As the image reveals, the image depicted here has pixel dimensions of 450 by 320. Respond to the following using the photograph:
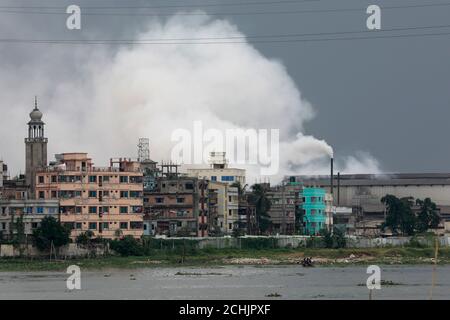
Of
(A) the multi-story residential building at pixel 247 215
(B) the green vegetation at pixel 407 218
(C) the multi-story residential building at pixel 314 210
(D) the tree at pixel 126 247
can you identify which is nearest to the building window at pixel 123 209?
(D) the tree at pixel 126 247

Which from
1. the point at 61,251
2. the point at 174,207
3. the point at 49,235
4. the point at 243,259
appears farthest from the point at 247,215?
the point at 49,235

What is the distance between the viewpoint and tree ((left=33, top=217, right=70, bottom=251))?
12369 centimetres

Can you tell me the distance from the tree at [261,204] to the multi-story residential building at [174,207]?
540 inches

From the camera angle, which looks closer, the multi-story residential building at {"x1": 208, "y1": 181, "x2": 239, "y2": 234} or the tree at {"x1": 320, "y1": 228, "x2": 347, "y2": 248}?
the tree at {"x1": 320, "y1": 228, "x2": 347, "y2": 248}

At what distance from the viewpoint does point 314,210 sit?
165625 mm

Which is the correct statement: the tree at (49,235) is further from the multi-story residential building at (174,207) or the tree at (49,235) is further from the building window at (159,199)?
the building window at (159,199)

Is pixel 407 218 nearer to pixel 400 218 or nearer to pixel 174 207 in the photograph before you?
pixel 400 218

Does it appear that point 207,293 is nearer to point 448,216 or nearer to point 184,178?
point 184,178

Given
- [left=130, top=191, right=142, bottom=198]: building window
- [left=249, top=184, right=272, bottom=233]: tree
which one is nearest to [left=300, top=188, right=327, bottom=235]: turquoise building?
[left=249, top=184, right=272, bottom=233]: tree

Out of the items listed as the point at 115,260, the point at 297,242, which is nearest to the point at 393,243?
the point at 297,242

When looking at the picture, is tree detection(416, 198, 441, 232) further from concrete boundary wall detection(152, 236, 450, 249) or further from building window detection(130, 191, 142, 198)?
building window detection(130, 191, 142, 198)

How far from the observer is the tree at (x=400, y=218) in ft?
528

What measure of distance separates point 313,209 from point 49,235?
48.3 m

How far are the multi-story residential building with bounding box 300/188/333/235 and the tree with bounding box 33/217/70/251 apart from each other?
4474cm
